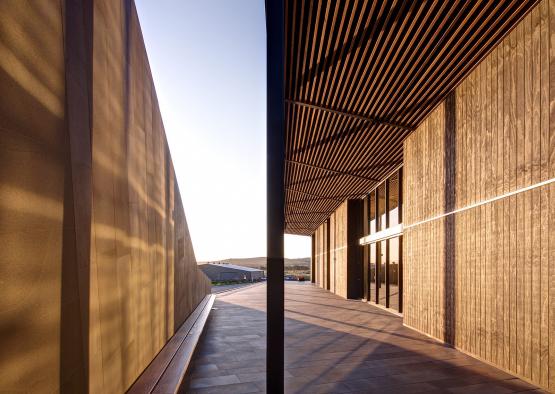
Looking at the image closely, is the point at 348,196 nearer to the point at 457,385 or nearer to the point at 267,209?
the point at 457,385

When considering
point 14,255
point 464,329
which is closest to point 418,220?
point 464,329

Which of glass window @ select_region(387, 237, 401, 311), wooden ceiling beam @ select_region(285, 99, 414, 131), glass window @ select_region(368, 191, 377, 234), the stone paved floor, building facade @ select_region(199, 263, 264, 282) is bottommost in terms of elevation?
building facade @ select_region(199, 263, 264, 282)

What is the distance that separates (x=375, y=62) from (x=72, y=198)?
5631 mm

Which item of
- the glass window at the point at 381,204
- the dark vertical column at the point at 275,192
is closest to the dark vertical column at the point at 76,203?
the dark vertical column at the point at 275,192

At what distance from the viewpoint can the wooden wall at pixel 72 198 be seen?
1956mm

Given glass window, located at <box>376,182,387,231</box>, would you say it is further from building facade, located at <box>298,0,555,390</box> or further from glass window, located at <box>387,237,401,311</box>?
building facade, located at <box>298,0,555,390</box>

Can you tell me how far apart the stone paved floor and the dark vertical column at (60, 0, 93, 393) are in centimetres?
241

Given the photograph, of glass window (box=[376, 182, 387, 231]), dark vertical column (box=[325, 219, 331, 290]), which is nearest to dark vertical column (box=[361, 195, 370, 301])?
glass window (box=[376, 182, 387, 231])

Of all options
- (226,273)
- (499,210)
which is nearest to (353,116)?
(499,210)

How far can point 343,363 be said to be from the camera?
19.7 ft

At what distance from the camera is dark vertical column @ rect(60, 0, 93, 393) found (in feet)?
8.16

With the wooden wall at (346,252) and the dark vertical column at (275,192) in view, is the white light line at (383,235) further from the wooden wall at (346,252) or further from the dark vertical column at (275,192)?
the dark vertical column at (275,192)

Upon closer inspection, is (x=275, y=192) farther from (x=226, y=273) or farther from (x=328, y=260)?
(x=226, y=273)

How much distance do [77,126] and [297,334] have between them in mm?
6937
